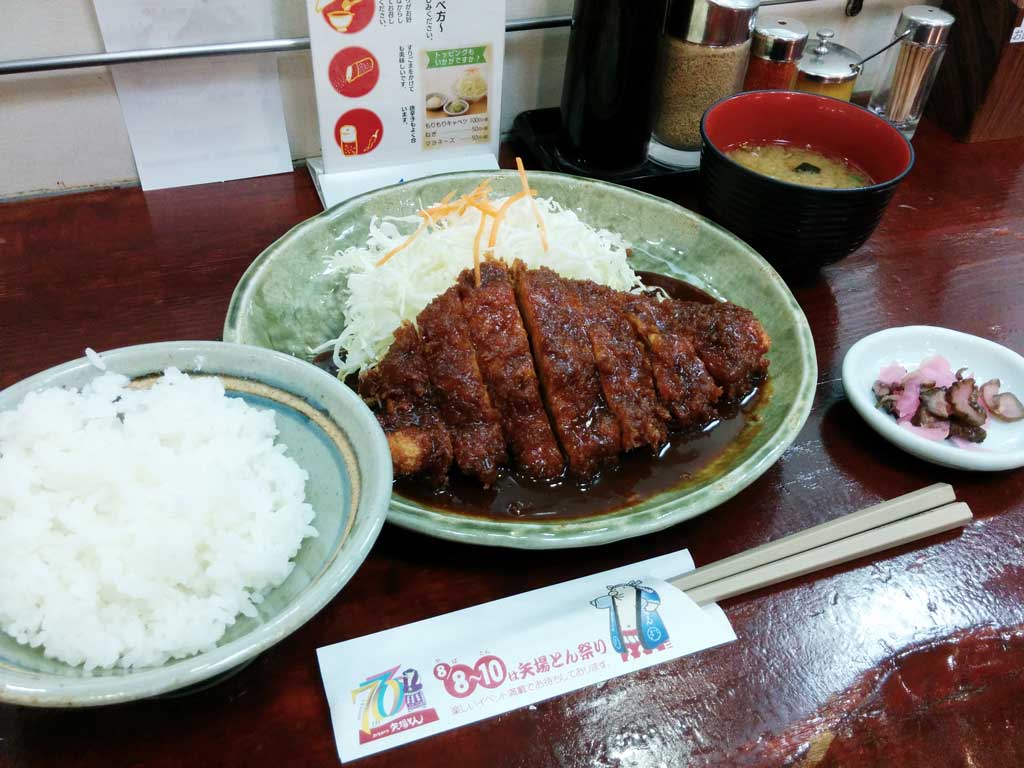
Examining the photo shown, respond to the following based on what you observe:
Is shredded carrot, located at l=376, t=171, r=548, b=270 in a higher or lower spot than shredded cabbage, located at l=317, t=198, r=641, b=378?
higher

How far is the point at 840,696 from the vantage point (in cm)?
139

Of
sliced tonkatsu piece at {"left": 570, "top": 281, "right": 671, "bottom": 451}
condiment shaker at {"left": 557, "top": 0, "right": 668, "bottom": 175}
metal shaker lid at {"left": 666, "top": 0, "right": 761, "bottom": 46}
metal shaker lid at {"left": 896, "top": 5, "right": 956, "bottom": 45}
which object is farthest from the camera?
metal shaker lid at {"left": 896, "top": 5, "right": 956, "bottom": 45}

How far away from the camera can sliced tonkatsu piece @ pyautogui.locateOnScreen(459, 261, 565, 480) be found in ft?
5.39

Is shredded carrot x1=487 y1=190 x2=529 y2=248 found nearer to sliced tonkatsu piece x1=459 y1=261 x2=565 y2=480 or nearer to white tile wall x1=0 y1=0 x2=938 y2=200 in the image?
sliced tonkatsu piece x1=459 y1=261 x2=565 y2=480

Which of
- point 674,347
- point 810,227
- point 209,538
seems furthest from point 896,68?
point 209,538

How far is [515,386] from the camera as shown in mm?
1643

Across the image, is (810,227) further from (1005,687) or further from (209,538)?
(209,538)

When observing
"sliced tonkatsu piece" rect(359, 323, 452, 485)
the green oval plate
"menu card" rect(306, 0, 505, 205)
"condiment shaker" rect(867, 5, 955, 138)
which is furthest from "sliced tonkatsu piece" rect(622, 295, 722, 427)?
"condiment shaker" rect(867, 5, 955, 138)

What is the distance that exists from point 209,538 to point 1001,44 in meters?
3.12

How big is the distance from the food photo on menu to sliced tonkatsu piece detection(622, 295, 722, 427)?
0.03ft

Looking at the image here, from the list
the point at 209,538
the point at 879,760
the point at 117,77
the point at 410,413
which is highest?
the point at 117,77

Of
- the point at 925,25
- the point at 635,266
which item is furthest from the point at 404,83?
the point at 925,25

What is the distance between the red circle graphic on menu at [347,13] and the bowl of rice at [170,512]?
3.55ft

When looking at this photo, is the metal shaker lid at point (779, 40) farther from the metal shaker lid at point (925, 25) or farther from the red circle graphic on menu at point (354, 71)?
the red circle graphic on menu at point (354, 71)
